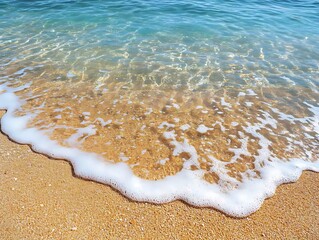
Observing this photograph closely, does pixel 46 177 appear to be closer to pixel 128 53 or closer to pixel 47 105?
pixel 47 105

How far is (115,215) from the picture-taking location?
307 centimetres

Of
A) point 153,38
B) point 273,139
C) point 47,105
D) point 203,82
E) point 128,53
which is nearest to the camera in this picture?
point 273,139

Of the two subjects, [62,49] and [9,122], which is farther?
[62,49]

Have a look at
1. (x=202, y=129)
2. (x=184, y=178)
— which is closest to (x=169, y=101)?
(x=202, y=129)

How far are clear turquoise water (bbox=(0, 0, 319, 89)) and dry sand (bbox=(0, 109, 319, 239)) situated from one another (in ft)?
10.7

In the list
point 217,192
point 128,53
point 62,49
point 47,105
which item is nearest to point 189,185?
point 217,192

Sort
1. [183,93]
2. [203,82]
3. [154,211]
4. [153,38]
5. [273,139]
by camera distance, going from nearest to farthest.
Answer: [154,211] → [273,139] → [183,93] → [203,82] → [153,38]

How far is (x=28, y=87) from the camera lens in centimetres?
572

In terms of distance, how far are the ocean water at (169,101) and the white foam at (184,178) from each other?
15 millimetres

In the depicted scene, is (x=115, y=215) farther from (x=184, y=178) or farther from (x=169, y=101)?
(x=169, y=101)

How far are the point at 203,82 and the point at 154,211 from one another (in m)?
3.73

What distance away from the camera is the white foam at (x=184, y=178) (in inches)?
131

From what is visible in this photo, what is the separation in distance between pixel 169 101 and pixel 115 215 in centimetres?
282

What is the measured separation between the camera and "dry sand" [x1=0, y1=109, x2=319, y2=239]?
2.89m
